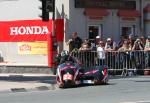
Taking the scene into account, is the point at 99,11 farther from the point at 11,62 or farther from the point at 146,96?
the point at 146,96

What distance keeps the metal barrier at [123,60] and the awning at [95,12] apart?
2594mm

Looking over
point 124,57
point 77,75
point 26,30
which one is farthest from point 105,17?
point 77,75

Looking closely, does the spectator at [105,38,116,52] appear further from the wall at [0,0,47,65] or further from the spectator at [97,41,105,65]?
the wall at [0,0,47,65]

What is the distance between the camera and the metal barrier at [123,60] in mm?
26562

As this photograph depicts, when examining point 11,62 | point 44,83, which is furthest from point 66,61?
point 11,62

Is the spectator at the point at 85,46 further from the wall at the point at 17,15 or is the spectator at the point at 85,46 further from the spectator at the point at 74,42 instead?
the wall at the point at 17,15

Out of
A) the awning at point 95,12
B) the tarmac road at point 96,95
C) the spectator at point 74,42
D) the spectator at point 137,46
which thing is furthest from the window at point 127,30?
the tarmac road at point 96,95

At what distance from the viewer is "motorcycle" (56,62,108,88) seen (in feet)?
66.9

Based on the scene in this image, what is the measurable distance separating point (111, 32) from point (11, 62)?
5.72 meters

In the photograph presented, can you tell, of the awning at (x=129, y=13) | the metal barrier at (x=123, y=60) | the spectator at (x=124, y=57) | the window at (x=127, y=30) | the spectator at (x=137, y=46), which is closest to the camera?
the metal barrier at (x=123, y=60)

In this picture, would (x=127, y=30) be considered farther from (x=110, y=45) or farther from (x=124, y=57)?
(x=124, y=57)

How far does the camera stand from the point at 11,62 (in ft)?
99.2

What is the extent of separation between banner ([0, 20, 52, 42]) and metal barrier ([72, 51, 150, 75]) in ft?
9.15

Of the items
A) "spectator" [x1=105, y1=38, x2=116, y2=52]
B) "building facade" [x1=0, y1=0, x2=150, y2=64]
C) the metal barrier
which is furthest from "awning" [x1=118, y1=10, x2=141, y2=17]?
the metal barrier
